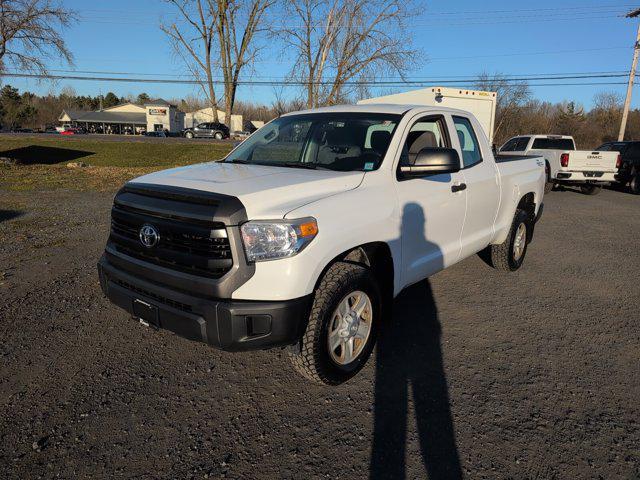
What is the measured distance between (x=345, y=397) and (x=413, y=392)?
0.46 metres

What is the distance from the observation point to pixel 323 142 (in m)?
4.07

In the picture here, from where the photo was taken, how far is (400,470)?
95.7 inches

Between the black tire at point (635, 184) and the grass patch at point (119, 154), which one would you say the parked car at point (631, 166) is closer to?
the black tire at point (635, 184)

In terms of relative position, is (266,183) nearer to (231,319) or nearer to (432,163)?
(231,319)

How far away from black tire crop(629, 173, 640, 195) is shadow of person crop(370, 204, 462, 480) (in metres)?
14.8

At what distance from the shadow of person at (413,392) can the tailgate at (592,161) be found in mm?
11859

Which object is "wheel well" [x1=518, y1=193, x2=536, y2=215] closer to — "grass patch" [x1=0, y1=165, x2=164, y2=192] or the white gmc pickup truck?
the white gmc pickup truck

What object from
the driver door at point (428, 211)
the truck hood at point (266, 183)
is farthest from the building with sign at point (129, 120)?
the truck hood at point (266, 183)

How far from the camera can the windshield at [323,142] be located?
12.1 ft

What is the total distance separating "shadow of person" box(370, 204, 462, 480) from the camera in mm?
2500

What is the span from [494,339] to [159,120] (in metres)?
96.1

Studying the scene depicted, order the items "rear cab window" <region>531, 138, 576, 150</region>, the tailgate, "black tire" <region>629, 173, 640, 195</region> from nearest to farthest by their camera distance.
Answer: the tailgate
"black tire" <region>629, 173, 640, 195</region>
"rear cab window" <region>531, 138, 576, 150</region>

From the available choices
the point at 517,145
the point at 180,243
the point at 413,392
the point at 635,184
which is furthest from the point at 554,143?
the point at 180,243

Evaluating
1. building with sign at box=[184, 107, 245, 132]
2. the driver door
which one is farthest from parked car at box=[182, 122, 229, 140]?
building with sign at box=[184, 107, 245, 132]
